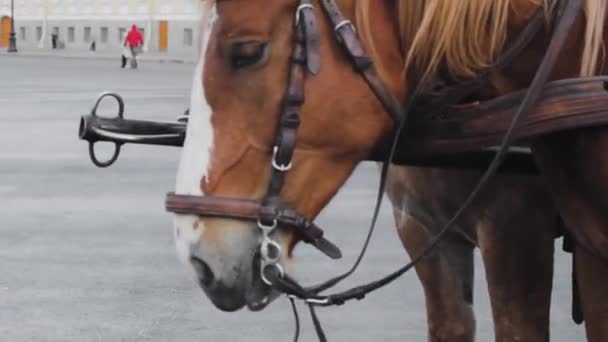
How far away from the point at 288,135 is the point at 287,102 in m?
0.07

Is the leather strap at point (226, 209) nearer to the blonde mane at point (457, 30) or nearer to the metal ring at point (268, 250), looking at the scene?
the metal ring at point (268, 250)

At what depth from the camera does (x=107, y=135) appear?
14.4 ft

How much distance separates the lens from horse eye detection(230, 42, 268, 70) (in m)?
2.85

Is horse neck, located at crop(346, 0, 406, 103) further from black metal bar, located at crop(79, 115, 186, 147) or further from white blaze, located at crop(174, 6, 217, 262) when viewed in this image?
black metal bar, located at crop(79, 115, 186, 147)

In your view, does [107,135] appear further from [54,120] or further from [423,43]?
[54,120]

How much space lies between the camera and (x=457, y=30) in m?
2.92

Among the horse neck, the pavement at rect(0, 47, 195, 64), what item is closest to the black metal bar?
the horse neck

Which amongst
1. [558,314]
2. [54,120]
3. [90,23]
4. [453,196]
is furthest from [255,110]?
[90,23]

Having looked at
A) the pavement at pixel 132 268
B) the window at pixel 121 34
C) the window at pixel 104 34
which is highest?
the pavement at pixel 132 268

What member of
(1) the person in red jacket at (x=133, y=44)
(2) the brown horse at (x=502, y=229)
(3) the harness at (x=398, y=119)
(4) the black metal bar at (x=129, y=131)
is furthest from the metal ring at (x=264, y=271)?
(1) the person in red jacket at (x=133, y=44)

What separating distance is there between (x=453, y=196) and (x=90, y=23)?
181 feet

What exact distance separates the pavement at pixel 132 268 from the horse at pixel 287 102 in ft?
2.00

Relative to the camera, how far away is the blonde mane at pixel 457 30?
290 centimetres

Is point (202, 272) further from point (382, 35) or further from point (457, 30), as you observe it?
point (457, 30)
